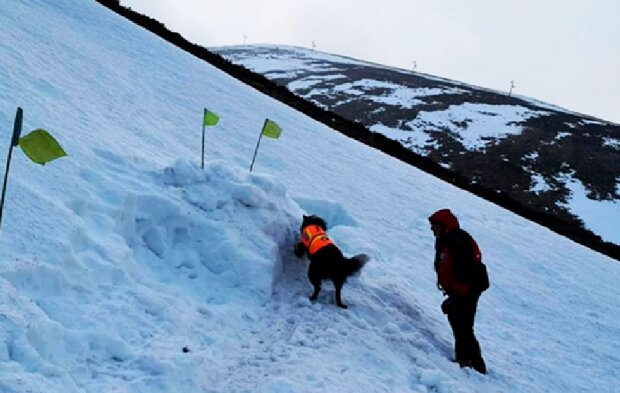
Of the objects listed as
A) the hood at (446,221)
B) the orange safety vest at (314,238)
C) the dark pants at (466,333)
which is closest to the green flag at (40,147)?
the orange safety vest at (314,238)

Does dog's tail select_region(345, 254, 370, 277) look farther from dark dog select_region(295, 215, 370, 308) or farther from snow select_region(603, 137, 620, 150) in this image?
snow select_region(603, 137, 620, 150)

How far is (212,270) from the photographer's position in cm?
596

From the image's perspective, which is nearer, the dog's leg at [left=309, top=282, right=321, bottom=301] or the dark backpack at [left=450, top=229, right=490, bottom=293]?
the dark backpack at [left=450, top=229, right=490, bottom=293]

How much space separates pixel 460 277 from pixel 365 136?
1322 centimetres

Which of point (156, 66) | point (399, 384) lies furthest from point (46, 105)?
point (156, 66)

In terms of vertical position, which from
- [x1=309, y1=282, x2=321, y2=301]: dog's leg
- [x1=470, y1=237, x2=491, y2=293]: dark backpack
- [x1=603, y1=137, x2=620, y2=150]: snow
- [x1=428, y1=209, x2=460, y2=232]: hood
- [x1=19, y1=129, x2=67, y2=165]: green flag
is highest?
[x1=603, y1=137, x2=620, y2=150]: snow

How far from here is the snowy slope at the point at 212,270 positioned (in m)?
4.20

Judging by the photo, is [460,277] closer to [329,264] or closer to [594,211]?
[329,264]

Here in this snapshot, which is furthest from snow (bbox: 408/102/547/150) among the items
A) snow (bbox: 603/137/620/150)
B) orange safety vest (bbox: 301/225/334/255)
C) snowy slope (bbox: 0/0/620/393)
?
orange safety vest (bbox: 301/225/334/255)

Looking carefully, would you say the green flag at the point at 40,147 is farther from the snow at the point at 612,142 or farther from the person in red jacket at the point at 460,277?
the snow at the point at 612,142

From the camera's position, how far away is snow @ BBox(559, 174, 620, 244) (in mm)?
38125

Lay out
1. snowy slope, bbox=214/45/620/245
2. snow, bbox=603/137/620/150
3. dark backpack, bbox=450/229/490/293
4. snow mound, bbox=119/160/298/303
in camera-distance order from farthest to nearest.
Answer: snow, bbox=603/137/620/150 < snowy slope, bbox=214/45/620/245 < dark backpack, bbox=450/229/490/293 < snow mound, bbox=119/160/298/303

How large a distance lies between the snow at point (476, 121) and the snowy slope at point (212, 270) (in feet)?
150

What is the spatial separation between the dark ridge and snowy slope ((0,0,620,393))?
4.85 metres
